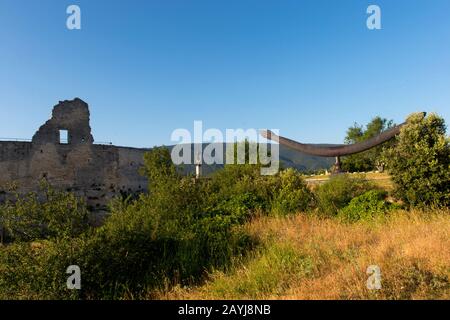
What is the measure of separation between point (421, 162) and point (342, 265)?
614 cm

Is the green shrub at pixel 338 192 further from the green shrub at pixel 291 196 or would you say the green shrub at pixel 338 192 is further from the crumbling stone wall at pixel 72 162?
the crumbling stone wall at pixel 72 162

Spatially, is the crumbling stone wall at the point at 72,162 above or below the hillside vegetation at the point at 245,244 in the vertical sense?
Answer: above

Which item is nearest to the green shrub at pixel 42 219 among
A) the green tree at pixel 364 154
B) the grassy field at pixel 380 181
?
the grassy field at pixel 380 181

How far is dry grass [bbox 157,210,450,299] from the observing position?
432 cm

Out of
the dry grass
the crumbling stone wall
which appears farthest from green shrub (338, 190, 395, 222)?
the crumbling stone wall

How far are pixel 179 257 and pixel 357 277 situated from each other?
12.3ft

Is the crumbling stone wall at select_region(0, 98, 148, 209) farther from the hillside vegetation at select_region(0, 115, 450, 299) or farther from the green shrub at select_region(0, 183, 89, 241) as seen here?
the green shrub at select_region(0, 183, 89, 241)

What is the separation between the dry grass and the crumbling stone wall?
1697 centimetres

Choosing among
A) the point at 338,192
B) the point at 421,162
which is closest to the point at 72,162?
the point at 338,192

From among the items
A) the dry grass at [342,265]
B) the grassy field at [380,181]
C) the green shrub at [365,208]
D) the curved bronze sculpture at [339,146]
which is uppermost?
the curved bronze sculpture at [339,146]

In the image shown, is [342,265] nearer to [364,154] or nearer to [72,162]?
[72,162]

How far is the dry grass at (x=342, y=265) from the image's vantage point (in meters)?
4.32

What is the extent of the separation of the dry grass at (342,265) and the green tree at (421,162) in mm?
1878

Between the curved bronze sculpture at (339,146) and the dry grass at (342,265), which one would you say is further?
the curved bronze sculpture at (339,146)
